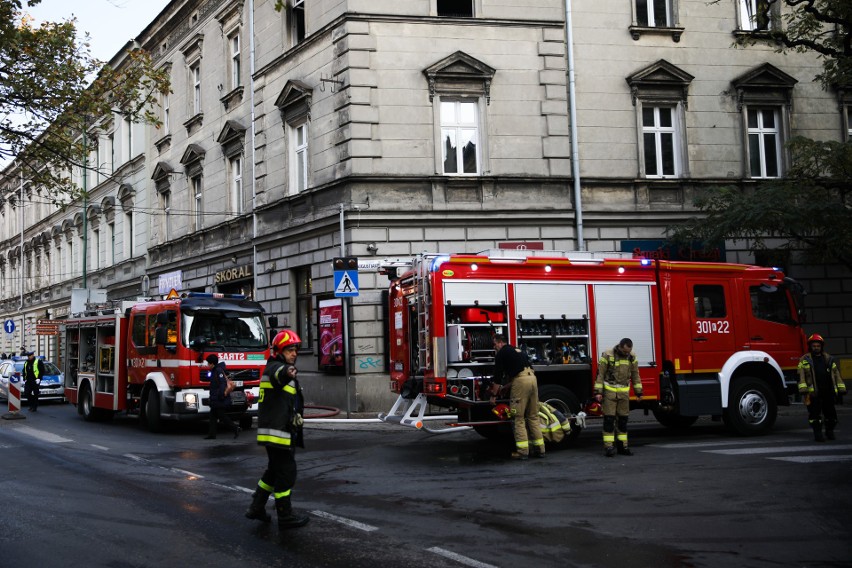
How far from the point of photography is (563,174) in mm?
20312

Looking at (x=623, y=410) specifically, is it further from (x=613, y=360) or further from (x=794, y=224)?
(x=794, y=224)

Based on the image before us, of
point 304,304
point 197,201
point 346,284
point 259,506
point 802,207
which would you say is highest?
point 197,201

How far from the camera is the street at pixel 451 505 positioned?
6348 mm

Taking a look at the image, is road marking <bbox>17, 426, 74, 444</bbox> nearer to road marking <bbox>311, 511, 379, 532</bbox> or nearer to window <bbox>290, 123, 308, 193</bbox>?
Answer: window <bbox>290, 123, 308, 193</bbox>

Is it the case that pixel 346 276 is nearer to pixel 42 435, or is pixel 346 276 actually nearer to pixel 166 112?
pixel 42 435

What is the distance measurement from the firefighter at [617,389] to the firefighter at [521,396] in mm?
954

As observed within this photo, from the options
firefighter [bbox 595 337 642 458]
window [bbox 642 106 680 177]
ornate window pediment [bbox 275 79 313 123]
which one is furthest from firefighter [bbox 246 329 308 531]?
window [bbox 642 106 680 177]

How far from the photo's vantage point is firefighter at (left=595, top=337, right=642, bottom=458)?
11.4 m

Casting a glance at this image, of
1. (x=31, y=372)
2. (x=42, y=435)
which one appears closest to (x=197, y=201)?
(x=31, y=372)

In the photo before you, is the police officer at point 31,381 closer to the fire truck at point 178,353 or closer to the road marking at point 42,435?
the fire truck at point 178,353

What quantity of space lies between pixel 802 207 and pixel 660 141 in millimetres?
4325

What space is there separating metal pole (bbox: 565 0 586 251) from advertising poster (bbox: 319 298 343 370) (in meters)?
6.08

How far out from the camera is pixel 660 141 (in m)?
21.2

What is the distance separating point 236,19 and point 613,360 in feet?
60.8
